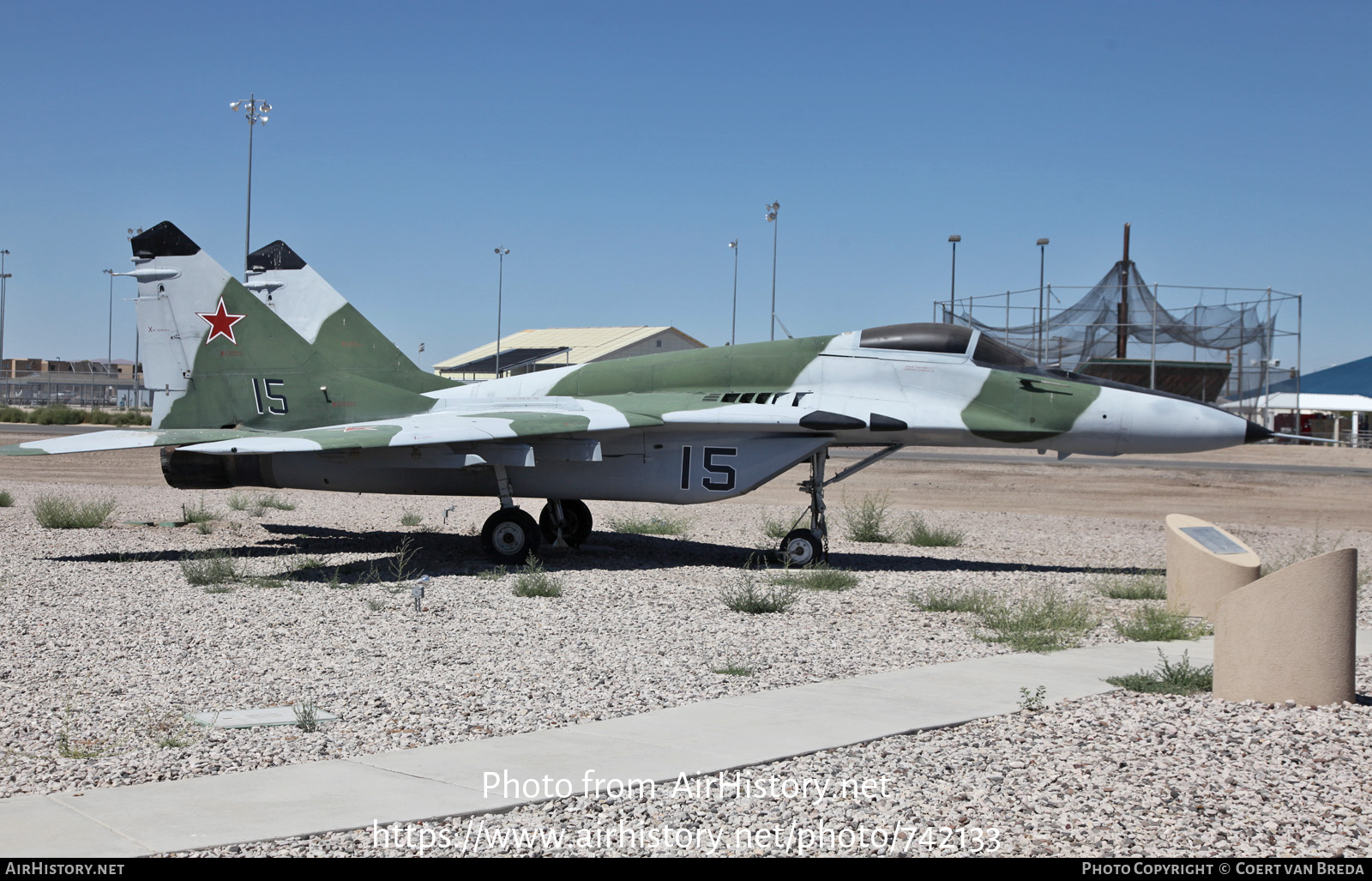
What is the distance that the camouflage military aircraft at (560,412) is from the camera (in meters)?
13.4

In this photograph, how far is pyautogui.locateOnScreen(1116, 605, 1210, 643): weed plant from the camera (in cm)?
964

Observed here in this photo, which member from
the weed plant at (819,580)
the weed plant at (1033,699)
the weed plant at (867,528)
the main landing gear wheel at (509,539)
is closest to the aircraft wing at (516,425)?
the main landing gear wheel at (509,539)

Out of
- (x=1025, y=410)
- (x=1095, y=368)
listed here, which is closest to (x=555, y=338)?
(x=1095, y=368)

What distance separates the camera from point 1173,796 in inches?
201

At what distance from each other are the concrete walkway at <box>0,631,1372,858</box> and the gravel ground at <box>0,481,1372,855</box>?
8.4 inches

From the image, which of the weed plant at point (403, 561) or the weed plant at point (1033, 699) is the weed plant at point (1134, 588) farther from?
the weed plant at point (403, 561)

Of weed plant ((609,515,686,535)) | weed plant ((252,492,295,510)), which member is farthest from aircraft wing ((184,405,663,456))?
weed plant ((252,492,295,510))

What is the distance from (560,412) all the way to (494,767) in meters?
9.04

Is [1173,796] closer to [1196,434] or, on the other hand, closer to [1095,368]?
[1196,434]

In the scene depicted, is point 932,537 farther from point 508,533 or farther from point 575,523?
point 508,533

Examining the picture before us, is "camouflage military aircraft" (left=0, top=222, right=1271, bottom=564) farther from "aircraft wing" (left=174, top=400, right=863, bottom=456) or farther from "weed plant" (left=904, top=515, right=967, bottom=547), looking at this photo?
"weed plant" (left=904, top=515, right=967, bottom=547)

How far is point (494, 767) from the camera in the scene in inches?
215

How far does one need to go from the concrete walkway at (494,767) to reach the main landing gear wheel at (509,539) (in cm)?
720

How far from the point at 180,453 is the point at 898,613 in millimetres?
9463
